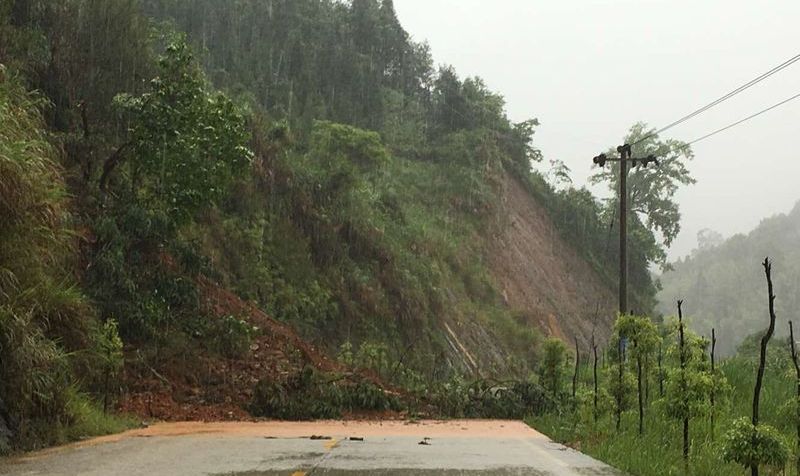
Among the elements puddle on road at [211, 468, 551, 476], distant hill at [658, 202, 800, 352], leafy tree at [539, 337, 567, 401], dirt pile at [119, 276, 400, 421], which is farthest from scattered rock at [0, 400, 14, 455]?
distant hill at [658, 202, 800, 352]

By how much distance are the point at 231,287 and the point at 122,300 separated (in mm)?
6869

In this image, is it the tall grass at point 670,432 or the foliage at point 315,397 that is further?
the foliage at point 315,397

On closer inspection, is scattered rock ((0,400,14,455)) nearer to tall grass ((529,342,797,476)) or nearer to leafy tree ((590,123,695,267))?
tall grass ((529,342,797,476))

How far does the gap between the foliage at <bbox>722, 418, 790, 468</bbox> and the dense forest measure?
839 centimetres

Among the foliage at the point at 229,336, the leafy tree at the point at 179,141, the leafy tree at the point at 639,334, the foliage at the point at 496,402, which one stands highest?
the leafy tree at the point at 179,141

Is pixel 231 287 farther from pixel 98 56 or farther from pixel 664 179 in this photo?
pixel 664 179

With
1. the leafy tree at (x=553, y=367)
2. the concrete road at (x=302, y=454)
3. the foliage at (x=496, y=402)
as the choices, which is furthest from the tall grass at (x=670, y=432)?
the leafy tree at (x=553, y=367)

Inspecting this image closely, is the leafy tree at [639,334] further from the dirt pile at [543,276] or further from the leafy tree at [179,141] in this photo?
the dirt pile at [543,276]

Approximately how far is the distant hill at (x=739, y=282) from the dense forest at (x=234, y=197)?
52561 millimetres

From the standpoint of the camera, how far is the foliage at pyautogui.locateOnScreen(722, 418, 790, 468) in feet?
23.0

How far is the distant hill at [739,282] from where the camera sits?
107750 mm

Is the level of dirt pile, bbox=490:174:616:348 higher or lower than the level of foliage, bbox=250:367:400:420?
→ higher

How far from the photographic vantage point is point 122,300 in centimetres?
1822

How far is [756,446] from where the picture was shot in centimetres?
707
